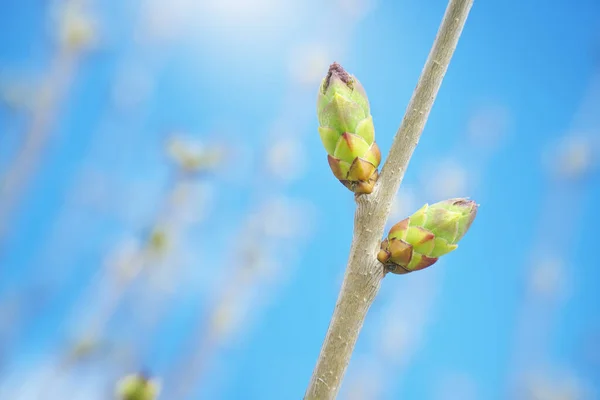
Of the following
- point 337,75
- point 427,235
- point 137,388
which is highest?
point 337,75

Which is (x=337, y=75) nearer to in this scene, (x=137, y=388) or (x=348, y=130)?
(x=348, y=130)

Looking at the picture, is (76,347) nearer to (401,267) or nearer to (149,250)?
(149,250)

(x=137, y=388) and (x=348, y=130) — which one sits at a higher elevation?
(x=348, y=130)

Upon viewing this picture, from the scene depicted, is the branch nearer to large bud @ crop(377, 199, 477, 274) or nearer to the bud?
large bud @ crop(377, 199, 477, 274)

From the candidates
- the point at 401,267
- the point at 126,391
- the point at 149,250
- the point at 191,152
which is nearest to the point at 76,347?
the point at 149,250

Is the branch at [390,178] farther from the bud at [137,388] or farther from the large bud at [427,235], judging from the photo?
the bud at [137,388]

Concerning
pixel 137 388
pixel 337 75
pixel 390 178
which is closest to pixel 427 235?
pixel 390 178

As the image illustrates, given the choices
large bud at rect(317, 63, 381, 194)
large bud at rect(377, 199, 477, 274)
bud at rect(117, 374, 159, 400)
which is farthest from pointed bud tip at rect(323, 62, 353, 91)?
bud at rect(117, 374, 159, 400)
